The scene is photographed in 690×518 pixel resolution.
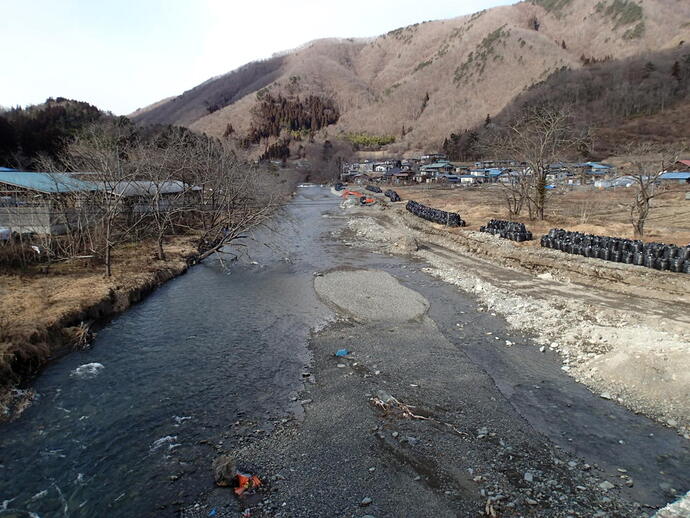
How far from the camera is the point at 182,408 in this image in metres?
10.7

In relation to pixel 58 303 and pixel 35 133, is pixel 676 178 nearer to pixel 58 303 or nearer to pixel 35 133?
pixel 58 303

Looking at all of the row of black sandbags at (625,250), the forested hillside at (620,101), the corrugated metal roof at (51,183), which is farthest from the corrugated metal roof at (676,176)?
the corrugated metal roof at (51,183)

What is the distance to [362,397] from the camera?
35.8ft

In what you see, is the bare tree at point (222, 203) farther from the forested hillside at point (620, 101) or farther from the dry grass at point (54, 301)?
the forested hillside at point (620, 101)

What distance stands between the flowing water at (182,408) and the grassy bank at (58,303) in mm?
662

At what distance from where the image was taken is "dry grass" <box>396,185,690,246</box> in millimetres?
28464

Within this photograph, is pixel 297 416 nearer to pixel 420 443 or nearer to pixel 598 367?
pixel 420 443

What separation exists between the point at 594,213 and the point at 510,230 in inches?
585

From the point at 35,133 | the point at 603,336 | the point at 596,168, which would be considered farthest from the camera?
the point at 596,168

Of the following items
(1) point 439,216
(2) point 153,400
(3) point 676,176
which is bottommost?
(2) point 153,400

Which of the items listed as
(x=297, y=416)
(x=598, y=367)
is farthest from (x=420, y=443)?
(x=598, y=367)

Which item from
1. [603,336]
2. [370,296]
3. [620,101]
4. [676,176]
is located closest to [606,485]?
[603,336]

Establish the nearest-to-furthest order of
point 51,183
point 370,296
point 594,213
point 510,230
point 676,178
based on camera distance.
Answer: point 370,296, point 51,183, point 510,230, point 594,213, point 676,178

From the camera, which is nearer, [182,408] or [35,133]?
[182,408]
